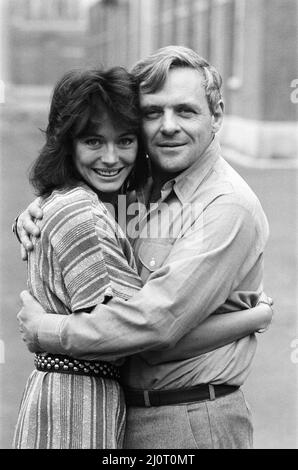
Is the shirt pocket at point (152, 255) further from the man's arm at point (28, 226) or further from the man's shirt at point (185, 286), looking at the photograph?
the man's arm at point (28, 226)

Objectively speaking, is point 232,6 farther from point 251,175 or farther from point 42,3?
point 42,3

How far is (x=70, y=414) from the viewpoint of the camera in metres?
2.54

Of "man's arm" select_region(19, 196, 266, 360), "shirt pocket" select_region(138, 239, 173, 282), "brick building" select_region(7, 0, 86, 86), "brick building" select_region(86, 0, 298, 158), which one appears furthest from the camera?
"brick building" select_region(7, 0, 86, 86)

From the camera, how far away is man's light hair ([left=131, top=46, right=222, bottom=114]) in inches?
103

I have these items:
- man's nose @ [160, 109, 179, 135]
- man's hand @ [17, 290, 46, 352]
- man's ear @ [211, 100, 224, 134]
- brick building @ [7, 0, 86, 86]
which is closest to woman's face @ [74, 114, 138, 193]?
man's nose @ [160, 109, 179, 135]

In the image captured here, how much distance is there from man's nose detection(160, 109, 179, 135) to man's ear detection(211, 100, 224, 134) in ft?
0.56

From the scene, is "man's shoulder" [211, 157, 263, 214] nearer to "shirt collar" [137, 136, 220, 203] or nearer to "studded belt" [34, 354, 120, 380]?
"shirt collar" [137, 136, 220, 203]

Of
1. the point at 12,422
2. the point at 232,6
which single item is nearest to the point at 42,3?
the point at 232,6

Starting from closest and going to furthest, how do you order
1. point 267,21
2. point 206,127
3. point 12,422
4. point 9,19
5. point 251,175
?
point 206,127 < point 12,422 < point 251,175 < point 267,21 < point 9,19

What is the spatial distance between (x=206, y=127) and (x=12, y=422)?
284cm

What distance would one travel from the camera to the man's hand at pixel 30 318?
8.51 ft

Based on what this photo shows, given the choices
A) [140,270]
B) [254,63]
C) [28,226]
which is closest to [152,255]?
[140,270]

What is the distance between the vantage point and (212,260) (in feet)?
8.21

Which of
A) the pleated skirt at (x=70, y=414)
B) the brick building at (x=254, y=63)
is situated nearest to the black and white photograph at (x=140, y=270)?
the pleated skirt at (x=70, y=414)
